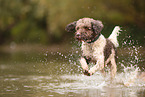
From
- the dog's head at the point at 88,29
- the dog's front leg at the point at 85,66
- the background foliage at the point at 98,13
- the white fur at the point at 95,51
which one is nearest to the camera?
the dog's front leg at the point at 85,66

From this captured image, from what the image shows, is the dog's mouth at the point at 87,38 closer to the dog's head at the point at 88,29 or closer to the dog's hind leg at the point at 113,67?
the dog's head at the point at 88,29

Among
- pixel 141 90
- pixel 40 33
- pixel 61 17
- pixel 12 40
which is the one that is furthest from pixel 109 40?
pixel 12 40

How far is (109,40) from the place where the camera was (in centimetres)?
988

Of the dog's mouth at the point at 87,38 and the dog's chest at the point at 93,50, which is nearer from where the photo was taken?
the dog's mouth at the point at 87,38

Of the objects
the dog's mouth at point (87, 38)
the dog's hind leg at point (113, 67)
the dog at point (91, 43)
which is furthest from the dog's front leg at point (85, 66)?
the dog's hind leg at point (113, 67)

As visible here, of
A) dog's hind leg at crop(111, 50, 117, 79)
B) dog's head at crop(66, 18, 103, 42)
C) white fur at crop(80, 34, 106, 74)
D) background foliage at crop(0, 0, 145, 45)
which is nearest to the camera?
dog's head at crop(66, 18, 103, 42)

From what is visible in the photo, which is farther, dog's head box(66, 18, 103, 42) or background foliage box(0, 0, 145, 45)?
background foliage box(0, 0, 145, 45)

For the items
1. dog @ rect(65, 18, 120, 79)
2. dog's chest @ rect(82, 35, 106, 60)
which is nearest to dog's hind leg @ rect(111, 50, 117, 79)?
dog @ rect(65, 18, 120, 79)

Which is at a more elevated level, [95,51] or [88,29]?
[88,29]

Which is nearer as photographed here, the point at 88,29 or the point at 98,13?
the point at 88,29

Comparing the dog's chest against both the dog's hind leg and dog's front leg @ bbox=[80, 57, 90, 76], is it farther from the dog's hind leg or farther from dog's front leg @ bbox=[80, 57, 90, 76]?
the dog's hind leg

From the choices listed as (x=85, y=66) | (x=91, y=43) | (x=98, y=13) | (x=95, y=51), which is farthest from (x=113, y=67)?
(x=98, y=13)

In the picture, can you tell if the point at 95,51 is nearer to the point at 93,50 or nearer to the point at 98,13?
the point at 93,50

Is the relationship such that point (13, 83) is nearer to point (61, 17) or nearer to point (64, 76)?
point (64, 76)
